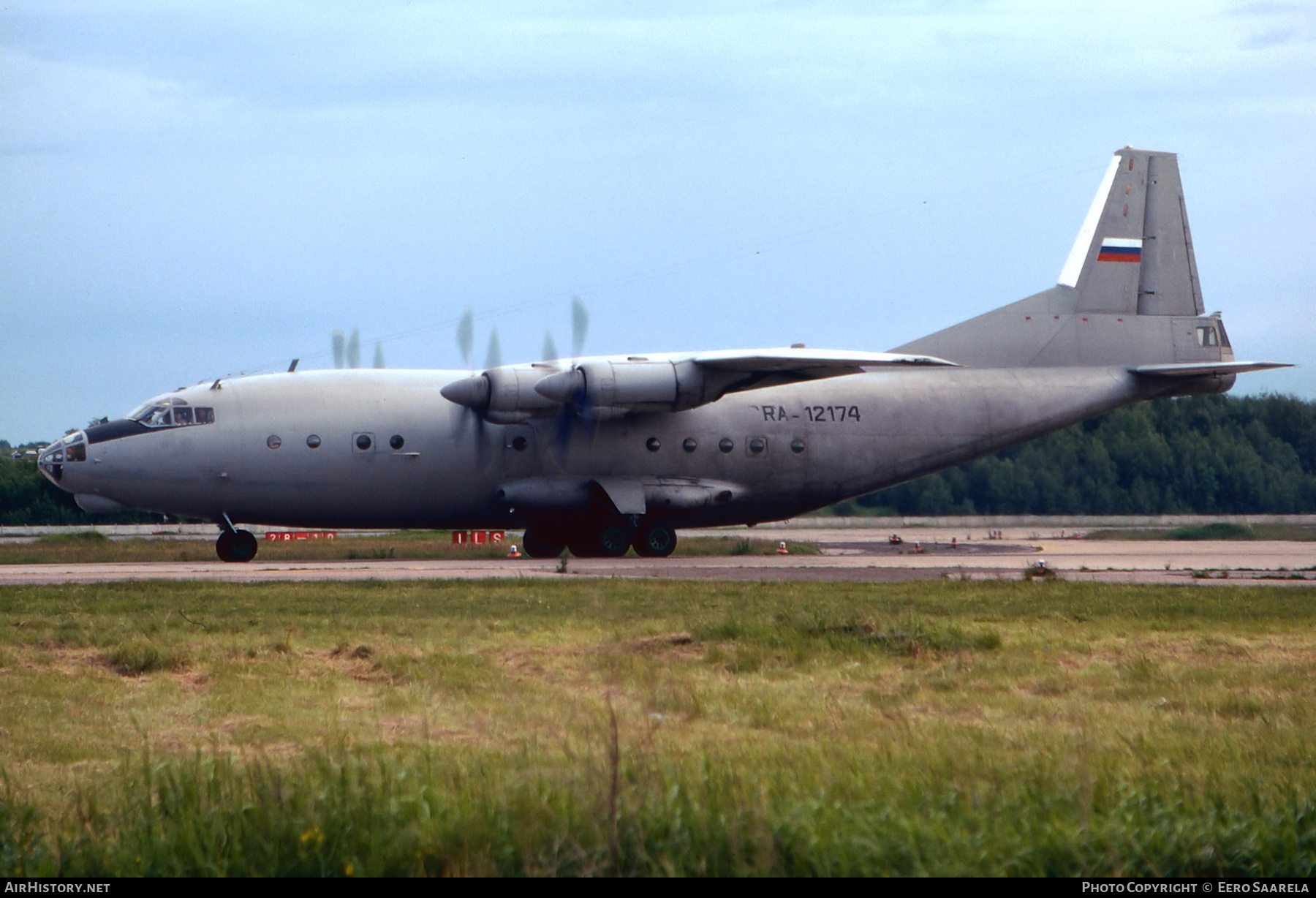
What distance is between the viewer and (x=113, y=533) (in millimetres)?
46531

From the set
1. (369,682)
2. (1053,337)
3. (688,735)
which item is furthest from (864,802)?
(1053,337)

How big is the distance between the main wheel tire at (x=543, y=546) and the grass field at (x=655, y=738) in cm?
1303

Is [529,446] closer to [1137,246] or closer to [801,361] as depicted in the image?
[801,361]

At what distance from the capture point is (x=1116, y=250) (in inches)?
1321

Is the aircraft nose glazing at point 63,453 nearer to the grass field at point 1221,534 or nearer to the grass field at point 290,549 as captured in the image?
the grass field at point 290,549

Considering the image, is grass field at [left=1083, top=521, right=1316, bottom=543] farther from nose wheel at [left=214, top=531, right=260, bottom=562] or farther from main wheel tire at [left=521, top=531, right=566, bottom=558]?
nose wheel at [left=214, top=531, right=260, bottom=562]

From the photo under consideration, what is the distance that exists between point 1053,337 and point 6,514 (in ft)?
138

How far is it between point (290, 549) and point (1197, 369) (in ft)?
84.6

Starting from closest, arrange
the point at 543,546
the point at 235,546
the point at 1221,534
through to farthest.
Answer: the point at 235,546
the point at 543,546
the point at 1221,534

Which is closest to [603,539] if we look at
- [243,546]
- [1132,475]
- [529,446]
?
[529,446]

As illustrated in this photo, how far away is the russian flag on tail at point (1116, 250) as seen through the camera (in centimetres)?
3350

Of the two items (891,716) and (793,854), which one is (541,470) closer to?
(891,716)


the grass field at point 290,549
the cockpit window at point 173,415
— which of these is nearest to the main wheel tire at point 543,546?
the grass field at point 290,549

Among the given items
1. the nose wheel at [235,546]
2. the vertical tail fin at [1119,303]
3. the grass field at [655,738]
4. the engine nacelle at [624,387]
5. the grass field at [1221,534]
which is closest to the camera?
the grass field at [655,738]
